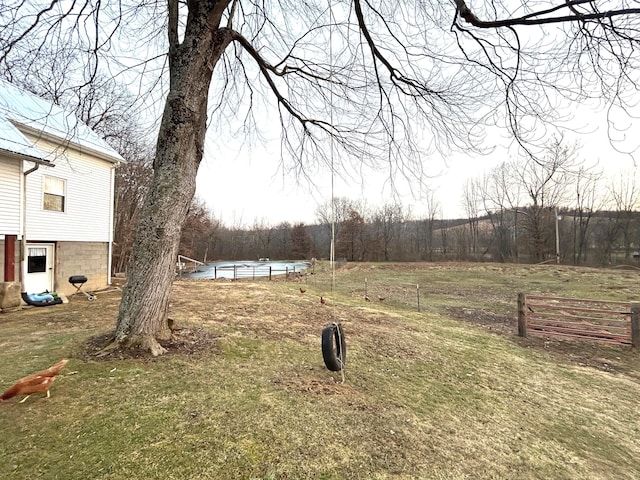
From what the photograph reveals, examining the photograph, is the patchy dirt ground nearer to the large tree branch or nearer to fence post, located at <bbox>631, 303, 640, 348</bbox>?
fence post, located at <bbox>631, 303, 640, 348</bbox>

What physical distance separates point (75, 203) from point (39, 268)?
2.33m

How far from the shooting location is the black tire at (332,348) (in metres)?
4.03

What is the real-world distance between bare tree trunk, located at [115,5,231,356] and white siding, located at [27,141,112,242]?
6485 mm

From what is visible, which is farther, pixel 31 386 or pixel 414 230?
pixel 414 230

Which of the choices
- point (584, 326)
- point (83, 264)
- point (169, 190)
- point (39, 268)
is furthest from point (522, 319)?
point (39, 268)

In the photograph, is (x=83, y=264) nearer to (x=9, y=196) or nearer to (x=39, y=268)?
(x=39, y=268)

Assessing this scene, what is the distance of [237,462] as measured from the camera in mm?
2400

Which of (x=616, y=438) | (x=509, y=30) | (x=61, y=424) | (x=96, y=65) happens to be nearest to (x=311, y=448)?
(x=61, y=424)

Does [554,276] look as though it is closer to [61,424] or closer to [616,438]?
[616,438]

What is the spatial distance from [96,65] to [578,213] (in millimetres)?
45454

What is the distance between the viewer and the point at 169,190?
431 cm

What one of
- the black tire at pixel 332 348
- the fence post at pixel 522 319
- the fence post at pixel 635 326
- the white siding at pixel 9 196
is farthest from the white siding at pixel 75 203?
the fence post at pixel 635 326

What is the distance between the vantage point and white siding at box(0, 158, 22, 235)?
7789 millimetres

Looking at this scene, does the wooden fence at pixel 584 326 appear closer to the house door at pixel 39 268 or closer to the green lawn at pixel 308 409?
the green lawn at pixel 308 409
